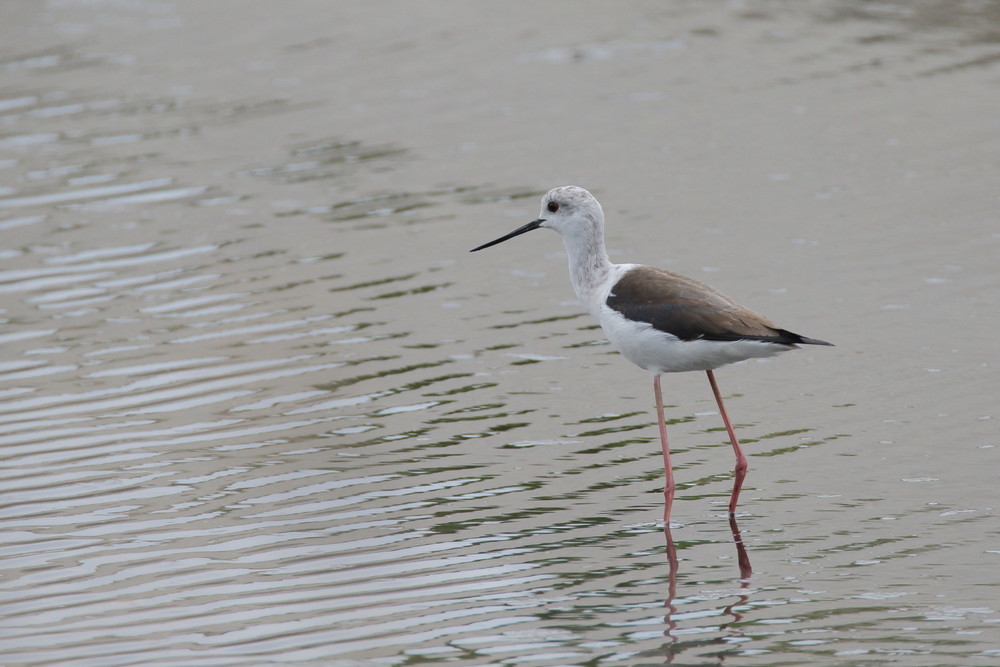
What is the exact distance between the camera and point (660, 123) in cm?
1296

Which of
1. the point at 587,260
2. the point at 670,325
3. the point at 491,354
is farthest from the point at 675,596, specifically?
the point at 491,354

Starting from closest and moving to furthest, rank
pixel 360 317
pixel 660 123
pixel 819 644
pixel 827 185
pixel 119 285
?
pixel 819 644 < pixel 360 317 < pixel 119 285 < pixel 827 185 < pixel 660 123

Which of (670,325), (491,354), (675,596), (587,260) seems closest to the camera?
(675,596)

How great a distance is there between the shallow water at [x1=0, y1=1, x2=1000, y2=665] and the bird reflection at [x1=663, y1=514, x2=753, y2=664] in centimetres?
3

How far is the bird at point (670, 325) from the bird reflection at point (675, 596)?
217mm

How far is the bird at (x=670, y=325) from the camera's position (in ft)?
20.2

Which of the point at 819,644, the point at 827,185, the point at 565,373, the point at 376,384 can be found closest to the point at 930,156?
the point at 827,185

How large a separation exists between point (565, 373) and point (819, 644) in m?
3.46

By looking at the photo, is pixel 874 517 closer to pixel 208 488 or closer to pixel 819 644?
pixel 819 644

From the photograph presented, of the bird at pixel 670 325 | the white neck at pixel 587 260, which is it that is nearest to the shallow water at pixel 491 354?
the bird at pixel 670 325

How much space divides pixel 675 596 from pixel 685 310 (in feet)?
4.93

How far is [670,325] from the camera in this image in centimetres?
633

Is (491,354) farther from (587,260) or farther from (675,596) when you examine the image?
(675,596)

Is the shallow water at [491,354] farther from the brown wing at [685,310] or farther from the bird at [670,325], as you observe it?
the brown wing at [685,310]
